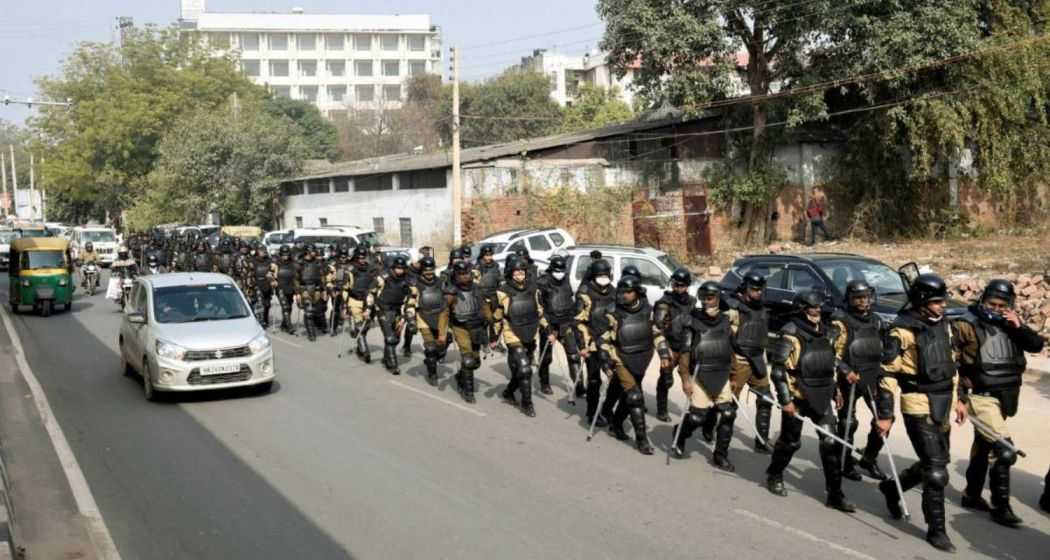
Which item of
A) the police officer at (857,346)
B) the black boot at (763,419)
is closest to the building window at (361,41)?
the black boot at (763,419)

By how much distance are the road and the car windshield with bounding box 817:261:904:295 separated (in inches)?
83.8

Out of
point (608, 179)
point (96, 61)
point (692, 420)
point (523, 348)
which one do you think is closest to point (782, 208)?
point (608, 179)

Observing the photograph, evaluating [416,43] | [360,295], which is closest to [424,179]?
[360,295]

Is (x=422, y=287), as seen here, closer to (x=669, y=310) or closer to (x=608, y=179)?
(x=669, y=310)

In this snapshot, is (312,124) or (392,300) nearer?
(392,300)

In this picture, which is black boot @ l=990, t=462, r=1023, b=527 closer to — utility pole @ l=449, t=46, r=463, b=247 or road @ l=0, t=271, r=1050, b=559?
road @ l=0, t=271, r=1050, b=559

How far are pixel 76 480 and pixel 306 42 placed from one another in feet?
311

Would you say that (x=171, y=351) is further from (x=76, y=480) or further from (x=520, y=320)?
(x=520, y=320)

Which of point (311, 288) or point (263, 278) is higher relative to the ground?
point (263, 278)

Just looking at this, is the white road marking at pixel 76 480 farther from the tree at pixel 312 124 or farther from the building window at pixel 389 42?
the building window at pixel 389 42

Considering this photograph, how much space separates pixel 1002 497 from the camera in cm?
729

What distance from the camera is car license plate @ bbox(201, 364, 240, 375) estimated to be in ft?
38.6

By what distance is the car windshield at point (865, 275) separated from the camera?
1339 centimetres

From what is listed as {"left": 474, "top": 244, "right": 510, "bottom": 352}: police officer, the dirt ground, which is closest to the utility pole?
the dirt ground
